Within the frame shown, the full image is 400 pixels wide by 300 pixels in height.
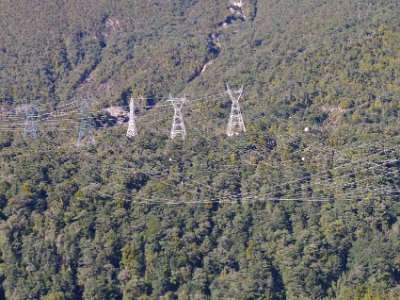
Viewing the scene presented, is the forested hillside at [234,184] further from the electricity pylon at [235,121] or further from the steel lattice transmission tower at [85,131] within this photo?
the steel lattice transmission tower at [85,131]

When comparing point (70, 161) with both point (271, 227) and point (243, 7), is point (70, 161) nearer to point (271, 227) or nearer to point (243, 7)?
point (271, 227)

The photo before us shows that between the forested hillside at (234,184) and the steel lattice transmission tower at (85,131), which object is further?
the steel lattice transmission tower at (85,131)

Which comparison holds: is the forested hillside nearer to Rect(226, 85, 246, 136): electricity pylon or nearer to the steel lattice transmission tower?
Rect(226, 85, 246, 136): electricity pylon

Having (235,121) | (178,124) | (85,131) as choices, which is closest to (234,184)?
(178,124)

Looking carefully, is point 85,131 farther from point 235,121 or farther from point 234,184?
point 234,184

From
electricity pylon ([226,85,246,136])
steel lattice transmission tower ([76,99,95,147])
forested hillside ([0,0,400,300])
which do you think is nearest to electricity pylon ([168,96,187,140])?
forested hillside ([0,0,400,300])

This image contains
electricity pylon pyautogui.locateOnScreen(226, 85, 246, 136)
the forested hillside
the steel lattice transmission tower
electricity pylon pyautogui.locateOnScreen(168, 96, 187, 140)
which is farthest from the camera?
the steel lattice transmission tower

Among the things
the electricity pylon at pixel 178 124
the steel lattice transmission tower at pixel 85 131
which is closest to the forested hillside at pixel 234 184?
the electricity pylon at pixel 178 124

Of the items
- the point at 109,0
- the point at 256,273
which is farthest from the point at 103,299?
the point at 109,0
